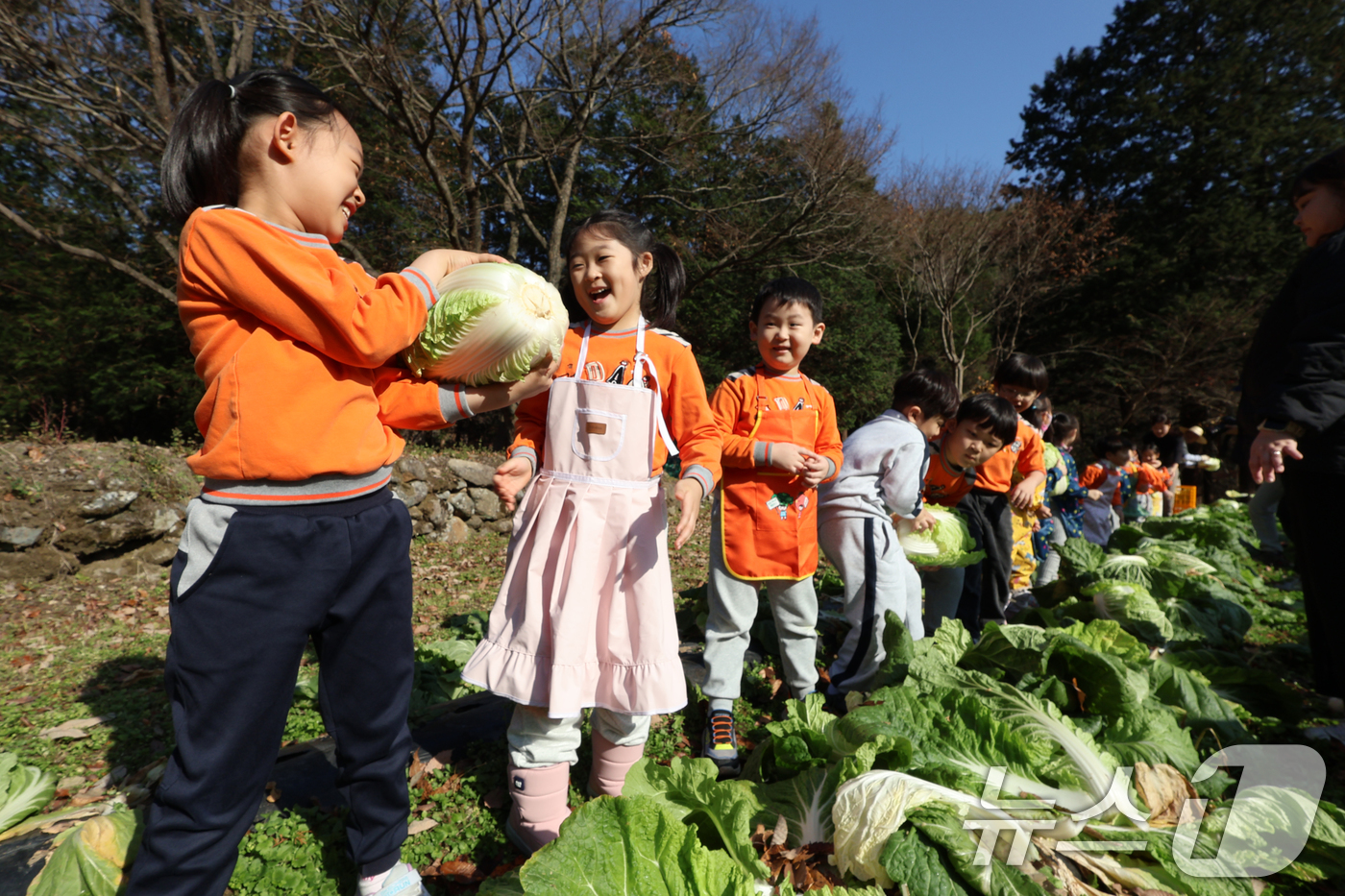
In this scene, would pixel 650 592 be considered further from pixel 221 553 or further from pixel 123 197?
pixel 123 197

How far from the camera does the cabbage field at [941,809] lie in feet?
5.52

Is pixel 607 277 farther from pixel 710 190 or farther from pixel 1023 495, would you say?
pixel 710 190

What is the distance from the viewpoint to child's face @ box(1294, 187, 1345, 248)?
2.69 m

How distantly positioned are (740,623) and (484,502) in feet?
19.5

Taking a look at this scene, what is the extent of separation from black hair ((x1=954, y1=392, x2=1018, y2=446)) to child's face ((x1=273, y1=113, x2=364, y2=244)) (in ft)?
11.1

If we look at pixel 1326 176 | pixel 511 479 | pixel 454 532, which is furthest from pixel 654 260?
pixel 454 532

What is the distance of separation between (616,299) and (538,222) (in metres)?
11.0

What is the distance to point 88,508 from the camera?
5.14 m

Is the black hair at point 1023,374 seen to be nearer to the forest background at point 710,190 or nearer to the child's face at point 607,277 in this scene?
the child's face at point 607,277

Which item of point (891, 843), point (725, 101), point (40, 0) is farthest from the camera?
point (725, 101)

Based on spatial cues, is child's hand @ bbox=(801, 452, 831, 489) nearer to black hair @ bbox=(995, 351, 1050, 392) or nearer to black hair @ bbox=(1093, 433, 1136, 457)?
black hair @ bbox=(995, 351, 1050, 392)

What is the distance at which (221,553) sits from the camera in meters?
1.45

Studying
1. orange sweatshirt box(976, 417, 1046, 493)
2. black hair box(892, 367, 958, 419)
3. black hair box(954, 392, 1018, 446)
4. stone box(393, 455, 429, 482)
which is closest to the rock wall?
stone box(393, 455, 429, 482)

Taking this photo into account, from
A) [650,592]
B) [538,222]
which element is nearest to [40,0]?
[538,222]
